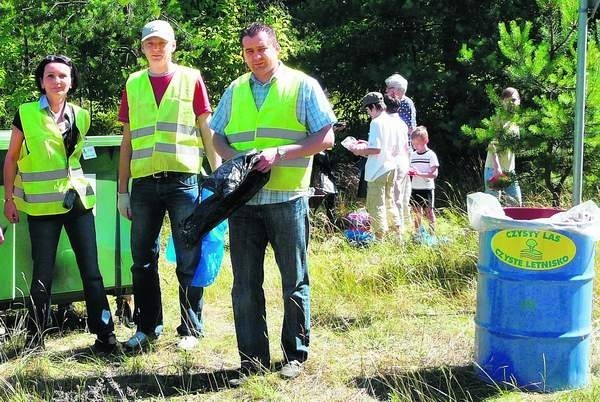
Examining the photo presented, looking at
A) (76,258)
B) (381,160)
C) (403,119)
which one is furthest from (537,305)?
(403,119)

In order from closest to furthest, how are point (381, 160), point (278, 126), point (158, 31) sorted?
point (278, 126), point (158, 31), point (381, 160)

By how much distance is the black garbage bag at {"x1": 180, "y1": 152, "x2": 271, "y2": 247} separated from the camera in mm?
4043

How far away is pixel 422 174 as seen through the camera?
8.34 m

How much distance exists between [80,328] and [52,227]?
101cm

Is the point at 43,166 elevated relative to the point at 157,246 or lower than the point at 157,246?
elevated

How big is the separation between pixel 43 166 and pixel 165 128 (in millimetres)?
751

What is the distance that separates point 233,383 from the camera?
425 centimetres

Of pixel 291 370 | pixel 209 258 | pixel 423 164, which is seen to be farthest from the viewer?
pixel 423 164

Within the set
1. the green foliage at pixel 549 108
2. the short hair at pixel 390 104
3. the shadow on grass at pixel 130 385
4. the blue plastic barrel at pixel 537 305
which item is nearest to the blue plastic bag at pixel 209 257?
the shadow on grass at pixel 130 385

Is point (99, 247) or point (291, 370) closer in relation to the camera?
point (291, 370)

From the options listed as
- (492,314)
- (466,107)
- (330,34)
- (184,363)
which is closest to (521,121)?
(492,314)

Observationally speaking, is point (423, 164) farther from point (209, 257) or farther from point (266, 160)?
point (266, 160)

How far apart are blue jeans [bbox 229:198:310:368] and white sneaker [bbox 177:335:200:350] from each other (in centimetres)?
57

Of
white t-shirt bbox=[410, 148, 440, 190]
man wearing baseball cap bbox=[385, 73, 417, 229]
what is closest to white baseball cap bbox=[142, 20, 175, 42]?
man wearing baseball cap bbox=[385, 73, 417, 229]
